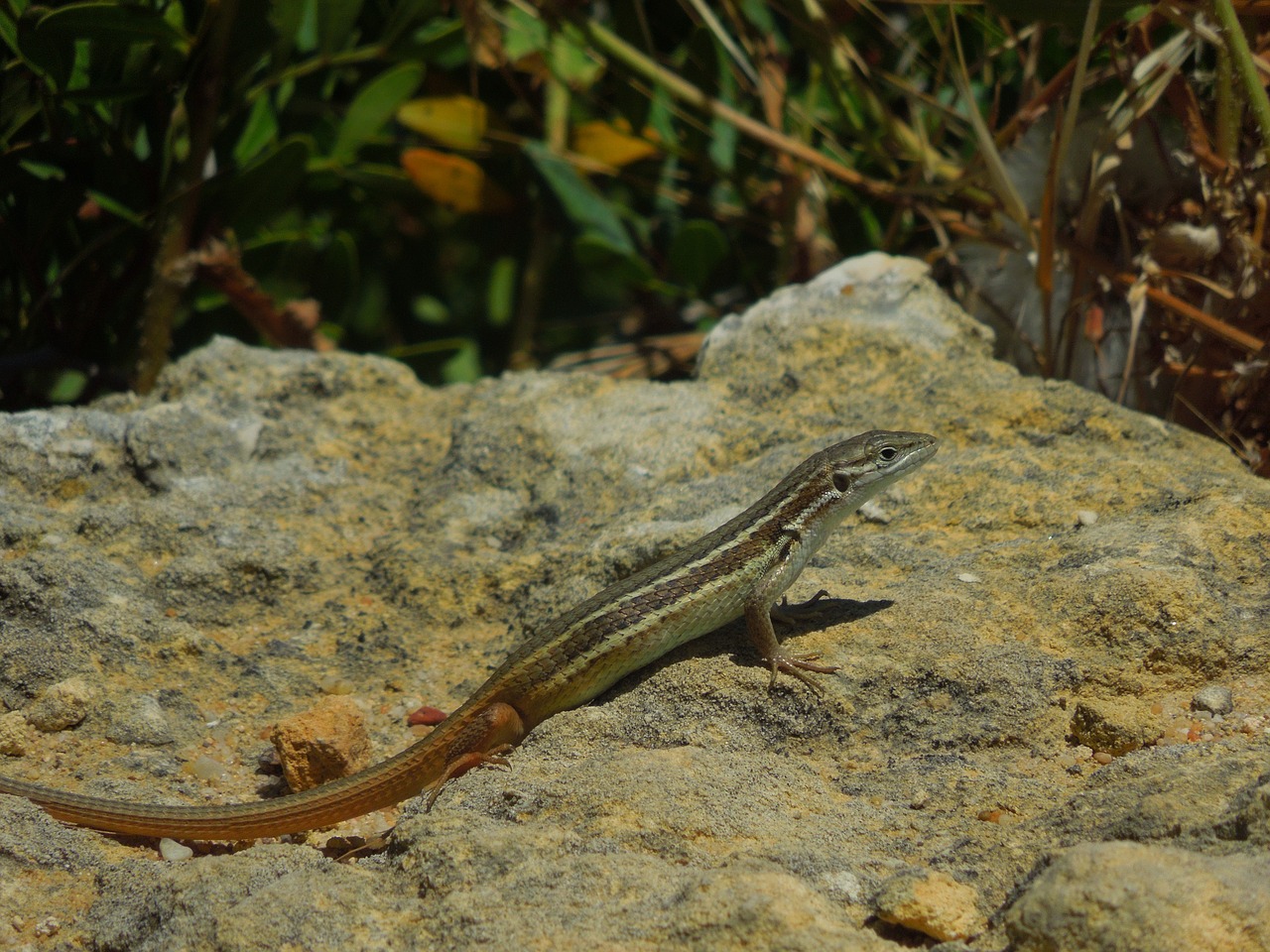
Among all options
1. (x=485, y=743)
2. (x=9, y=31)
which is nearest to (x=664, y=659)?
(x=485, y=743)

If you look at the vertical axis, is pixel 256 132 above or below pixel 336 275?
above

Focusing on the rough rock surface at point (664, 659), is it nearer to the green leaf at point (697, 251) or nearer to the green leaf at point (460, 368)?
the green leaf at point (697, 251)

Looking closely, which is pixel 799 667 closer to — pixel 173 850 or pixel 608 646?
pixel 608 646

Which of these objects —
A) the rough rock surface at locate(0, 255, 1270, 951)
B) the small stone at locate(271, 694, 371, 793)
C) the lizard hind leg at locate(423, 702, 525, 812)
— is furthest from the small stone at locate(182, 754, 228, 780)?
the lizard hind leg at locate(423, 702, 525, 812)

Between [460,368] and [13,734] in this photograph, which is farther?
[460,368]

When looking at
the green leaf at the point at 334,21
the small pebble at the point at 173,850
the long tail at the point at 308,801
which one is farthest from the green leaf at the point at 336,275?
the small pebble at the point at 173,850

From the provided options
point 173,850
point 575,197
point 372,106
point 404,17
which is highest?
point 404,17
